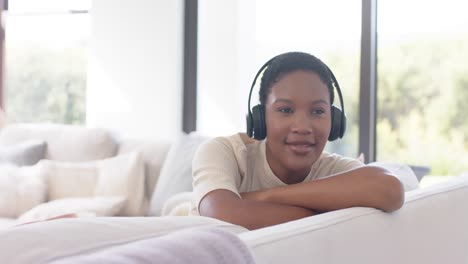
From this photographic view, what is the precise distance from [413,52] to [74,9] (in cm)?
245

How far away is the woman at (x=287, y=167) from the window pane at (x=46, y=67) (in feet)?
10.4

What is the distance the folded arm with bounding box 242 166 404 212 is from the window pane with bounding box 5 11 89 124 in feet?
11.3

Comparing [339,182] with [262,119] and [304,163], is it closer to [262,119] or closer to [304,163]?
[304,163]

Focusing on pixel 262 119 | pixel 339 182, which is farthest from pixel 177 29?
pixel 339 182

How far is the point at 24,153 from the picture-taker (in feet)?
11.3

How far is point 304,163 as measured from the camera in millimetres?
1481

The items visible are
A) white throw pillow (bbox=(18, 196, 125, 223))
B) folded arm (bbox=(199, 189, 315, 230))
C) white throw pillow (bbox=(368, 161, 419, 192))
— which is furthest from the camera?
white throw pillow (bbox=(18, 196, 125, 223))

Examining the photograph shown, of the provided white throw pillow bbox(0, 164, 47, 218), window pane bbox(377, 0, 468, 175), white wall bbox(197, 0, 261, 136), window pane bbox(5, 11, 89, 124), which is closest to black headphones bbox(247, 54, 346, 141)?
window pane bbox(377, 0, 468, 175)

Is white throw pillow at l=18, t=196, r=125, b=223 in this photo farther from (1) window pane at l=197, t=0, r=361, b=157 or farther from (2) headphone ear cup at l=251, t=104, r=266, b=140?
(2) headphone ear cup at l=251, t=104, r=266, b=140

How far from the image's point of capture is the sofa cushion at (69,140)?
3475 millimetres

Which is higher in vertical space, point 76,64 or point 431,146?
point 76,64

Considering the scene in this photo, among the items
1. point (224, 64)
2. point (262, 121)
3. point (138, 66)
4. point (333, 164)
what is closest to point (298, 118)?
point (262, 121)

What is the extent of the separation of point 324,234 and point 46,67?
3956 mm

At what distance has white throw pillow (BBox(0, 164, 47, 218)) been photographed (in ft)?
10.5
